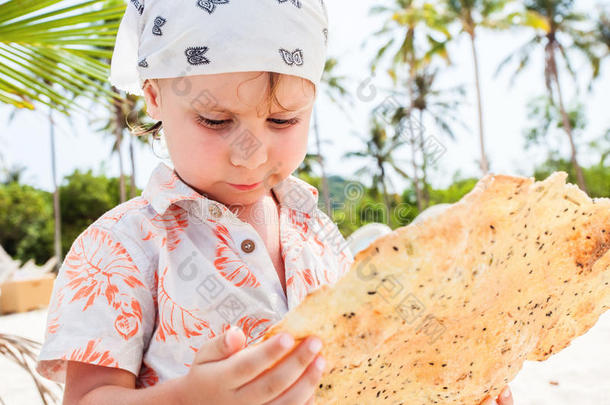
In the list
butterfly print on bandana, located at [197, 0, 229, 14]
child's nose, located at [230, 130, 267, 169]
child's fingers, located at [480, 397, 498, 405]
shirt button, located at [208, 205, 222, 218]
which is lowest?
child's fingers, located at [480, 397, 498, 405]

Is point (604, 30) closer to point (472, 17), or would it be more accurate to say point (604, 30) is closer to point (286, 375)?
point (472, 17)

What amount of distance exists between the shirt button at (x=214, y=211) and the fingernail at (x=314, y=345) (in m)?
0.61

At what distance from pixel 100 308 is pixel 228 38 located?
2.12 feet

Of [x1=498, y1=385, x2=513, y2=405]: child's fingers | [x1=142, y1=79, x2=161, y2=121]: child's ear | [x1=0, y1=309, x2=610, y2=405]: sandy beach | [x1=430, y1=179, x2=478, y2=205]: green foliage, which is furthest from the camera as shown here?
[x1=430, y1=179, x2=478, y2=205]: green foliage

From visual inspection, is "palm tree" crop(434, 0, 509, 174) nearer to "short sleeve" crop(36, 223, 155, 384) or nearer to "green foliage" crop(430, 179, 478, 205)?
"green foliage" crop(430, 179, 478, 205)

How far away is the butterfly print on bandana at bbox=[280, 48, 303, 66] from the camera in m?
1.18

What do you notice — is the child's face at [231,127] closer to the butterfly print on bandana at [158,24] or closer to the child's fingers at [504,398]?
the butterfly print on bandana at [158,24]

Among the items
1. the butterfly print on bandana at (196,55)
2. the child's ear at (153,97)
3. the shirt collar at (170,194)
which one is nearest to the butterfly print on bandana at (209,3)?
the butterfly print on bandana at (196,55)

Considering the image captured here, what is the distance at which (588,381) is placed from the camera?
13.5 ft

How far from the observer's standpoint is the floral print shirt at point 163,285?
3.60 ft

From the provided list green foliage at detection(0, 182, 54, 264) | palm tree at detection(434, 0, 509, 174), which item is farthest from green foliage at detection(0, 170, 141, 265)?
palm tree at detection(434, 0, 509, 174)

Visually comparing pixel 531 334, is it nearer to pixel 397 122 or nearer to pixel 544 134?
pixel 397 122

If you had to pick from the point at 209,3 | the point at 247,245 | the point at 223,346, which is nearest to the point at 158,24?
the point at 209,3

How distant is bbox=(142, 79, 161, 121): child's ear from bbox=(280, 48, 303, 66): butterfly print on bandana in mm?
327
